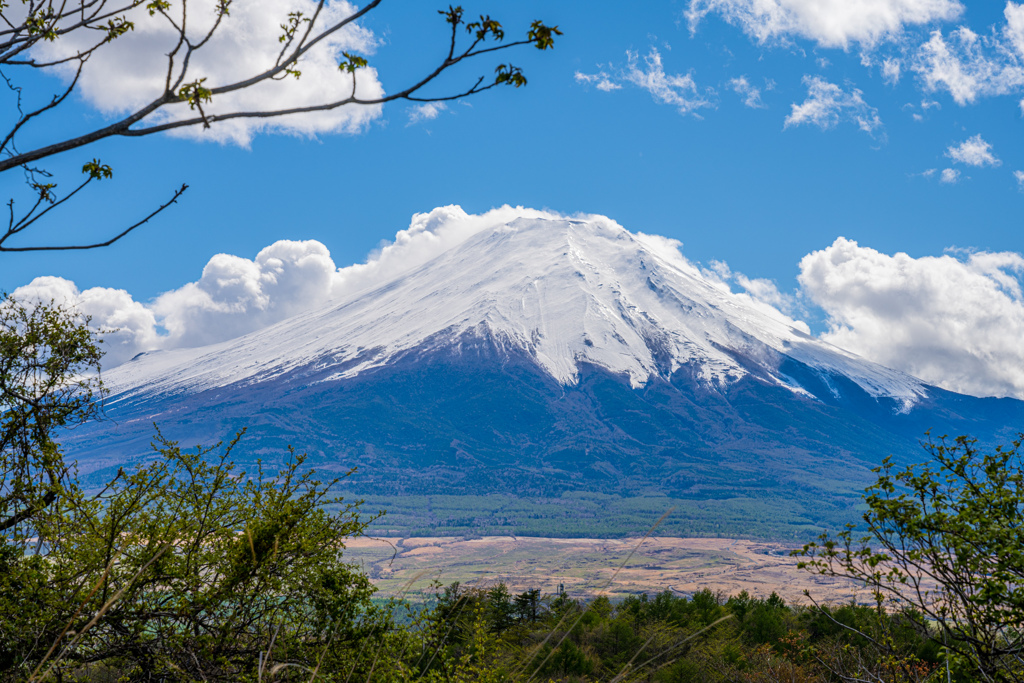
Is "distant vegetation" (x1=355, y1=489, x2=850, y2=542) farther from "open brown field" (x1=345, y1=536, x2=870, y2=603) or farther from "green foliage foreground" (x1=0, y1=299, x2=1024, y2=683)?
"green foliage foreground" (x1=0, y1=299, x2=1024, y2=683)

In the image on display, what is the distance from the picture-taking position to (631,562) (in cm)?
11494

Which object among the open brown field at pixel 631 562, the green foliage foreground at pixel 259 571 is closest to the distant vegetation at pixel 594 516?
the open brown field at pixel 631 562

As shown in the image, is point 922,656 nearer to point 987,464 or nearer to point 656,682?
point 656,682

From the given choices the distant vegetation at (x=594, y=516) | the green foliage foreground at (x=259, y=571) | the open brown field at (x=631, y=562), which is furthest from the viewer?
the distant vegetation at (x=594, y=516)

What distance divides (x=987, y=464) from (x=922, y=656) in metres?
16.8

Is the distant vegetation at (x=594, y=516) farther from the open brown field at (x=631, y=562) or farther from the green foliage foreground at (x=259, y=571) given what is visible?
the green foliage foreground at (x=259, y=571)

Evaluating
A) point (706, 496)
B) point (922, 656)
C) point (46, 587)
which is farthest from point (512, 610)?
point (706, 496)

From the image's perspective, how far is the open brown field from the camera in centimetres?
9425

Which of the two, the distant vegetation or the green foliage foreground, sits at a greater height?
the green foliage foreground

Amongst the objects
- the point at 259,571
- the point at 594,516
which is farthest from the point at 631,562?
the point at 259,571

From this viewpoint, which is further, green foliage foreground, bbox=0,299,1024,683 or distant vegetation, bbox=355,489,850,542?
distant vegetation, bbox=355,489,850,542

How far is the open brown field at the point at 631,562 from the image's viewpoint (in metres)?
94.2

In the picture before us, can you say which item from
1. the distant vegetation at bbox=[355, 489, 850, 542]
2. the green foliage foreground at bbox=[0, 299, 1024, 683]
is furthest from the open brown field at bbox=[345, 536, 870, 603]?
the green foliage foreground at bbox=[0, 299, 1024, 683]

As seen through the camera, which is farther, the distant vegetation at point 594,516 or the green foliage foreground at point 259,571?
the distant vegetation at point 594,516
